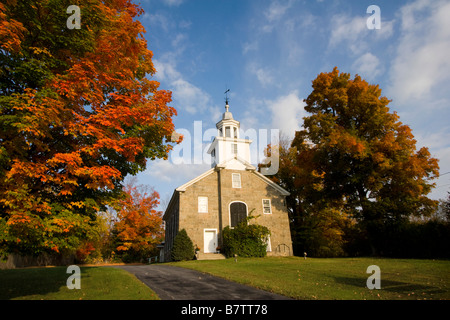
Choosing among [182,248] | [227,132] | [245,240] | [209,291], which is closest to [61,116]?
[209,291]

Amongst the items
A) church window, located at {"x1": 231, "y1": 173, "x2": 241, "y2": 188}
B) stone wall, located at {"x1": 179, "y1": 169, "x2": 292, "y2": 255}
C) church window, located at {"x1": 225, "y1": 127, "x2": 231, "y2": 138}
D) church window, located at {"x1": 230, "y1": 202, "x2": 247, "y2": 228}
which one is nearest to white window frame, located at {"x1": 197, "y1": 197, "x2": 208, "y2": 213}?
stone wall, located at {"x1": 179, "y1": 169, "x2": 292, "y2": 255}

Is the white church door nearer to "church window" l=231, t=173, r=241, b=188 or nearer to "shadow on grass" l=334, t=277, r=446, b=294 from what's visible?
"church window" l=231, t=173, r=241, b=188

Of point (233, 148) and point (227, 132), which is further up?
point (227, 132)

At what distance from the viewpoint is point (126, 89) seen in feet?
25.4

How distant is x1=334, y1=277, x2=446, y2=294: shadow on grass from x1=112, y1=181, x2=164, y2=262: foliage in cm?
2850

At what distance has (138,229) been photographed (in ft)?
115

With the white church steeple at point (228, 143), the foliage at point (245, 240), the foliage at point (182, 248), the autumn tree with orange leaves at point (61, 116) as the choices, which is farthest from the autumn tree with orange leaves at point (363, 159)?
the autumn tree with orange leaves at point (61, 116)

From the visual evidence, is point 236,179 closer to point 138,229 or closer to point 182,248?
point 182,248

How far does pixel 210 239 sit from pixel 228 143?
481 inches

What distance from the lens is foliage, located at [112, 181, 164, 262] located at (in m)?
34.0

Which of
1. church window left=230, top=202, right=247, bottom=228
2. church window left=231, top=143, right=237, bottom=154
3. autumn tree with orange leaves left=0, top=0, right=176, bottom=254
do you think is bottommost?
church window left=230, top=202, right=247, bottom=228
